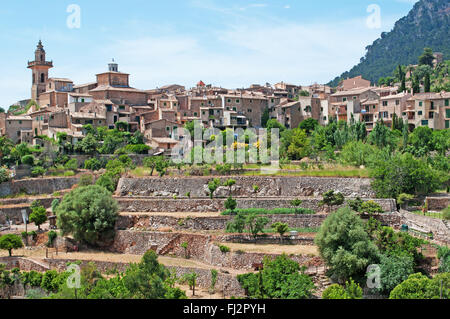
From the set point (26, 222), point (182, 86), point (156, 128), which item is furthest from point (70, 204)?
point (182, 86)

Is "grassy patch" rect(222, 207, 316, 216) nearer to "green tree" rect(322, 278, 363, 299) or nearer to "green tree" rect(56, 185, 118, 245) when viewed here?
"green tree" rect(56, 185, 118, 245)

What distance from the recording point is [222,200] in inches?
1534

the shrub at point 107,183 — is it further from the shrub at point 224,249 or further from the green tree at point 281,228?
the green tree at point 281,228

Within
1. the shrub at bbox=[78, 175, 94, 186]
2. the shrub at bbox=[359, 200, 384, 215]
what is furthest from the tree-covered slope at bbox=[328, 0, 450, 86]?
the shrub at bbox=[359, 200, 384, 215]

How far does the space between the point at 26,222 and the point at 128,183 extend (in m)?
7.25

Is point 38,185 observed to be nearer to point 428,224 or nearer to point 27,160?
point 27,160

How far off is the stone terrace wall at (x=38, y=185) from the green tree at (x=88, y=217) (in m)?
9.28

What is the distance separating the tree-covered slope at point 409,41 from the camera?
142 metres

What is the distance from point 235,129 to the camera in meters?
58.9

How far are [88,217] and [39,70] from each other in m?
39.4

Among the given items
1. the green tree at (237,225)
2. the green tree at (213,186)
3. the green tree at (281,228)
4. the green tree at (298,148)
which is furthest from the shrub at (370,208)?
the green tree at (298,148)

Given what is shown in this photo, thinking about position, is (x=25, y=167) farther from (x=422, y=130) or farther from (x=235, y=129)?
(x=422, y=130)

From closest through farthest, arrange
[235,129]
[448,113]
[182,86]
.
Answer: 1. [448,113]
2. [235,129]
3. [182,86]

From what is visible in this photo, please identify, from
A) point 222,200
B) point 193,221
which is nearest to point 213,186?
point 222,200
